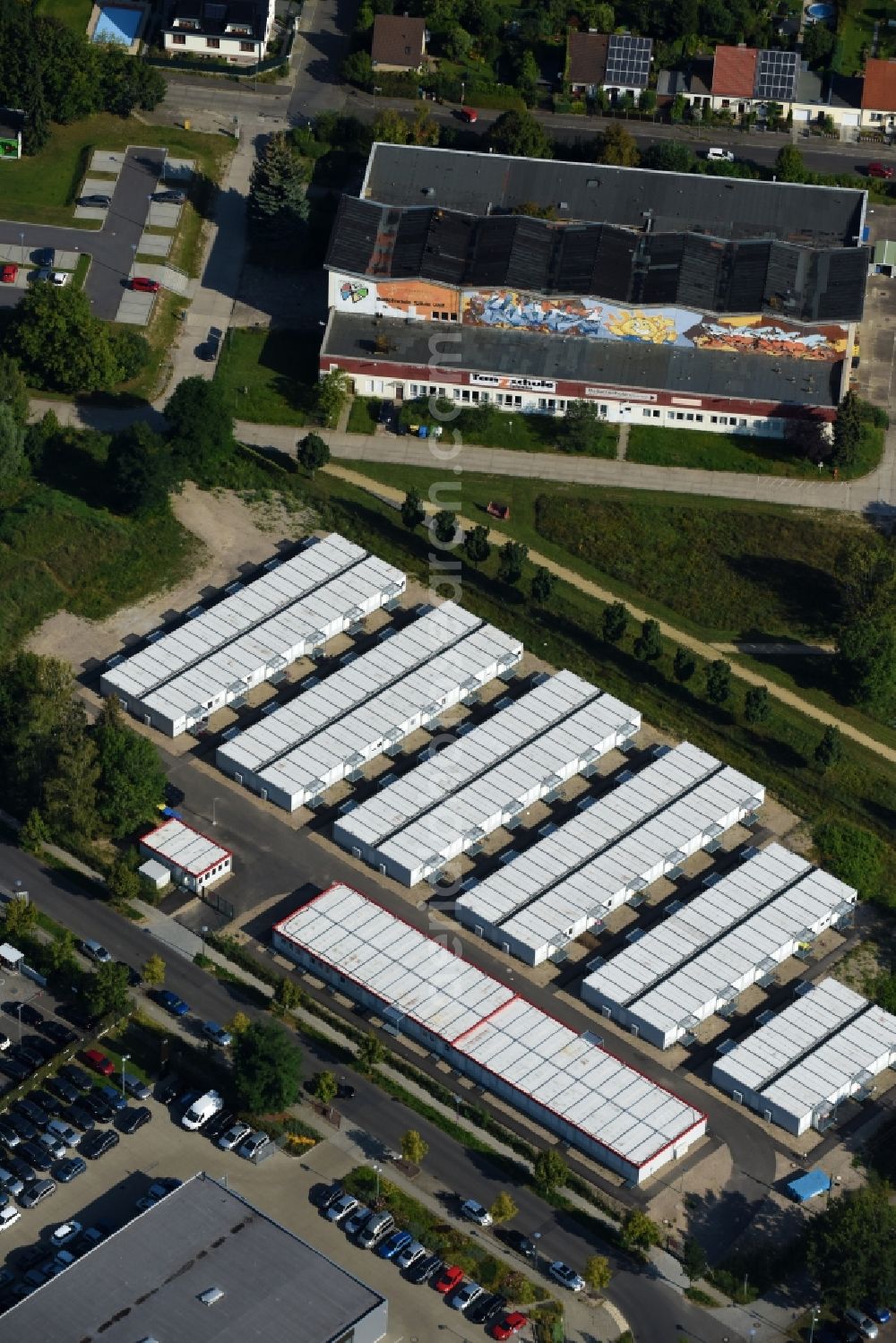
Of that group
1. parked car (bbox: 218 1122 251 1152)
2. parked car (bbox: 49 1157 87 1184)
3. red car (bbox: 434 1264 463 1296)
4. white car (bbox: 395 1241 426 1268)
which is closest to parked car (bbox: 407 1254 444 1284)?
white car (bbox: 395 1241 426 1268)

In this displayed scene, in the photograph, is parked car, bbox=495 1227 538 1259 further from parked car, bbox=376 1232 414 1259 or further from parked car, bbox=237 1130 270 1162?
parked car, bbox=237 1130 270 1162

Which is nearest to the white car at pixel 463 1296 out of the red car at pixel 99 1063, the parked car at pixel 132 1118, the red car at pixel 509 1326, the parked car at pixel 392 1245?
the red car at pixel 509 1326

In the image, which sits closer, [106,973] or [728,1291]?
[728,1291]

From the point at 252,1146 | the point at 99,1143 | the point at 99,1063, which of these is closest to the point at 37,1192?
the point at 99,1143

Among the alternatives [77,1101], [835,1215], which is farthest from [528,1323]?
[77,1101]

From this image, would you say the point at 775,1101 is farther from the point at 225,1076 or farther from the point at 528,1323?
the point at 225,1076

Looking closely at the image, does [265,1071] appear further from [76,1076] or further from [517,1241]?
[517,1241]
